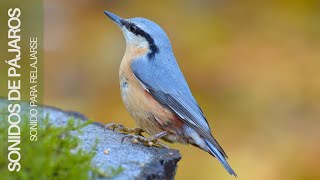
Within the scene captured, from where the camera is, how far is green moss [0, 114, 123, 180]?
2896mm

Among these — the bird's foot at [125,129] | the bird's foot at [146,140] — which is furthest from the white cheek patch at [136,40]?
the bird's foot at [146,140]

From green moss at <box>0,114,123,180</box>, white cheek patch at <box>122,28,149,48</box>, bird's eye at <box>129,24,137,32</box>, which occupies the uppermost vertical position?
bird's eye at <box>129,24,137,32</box>

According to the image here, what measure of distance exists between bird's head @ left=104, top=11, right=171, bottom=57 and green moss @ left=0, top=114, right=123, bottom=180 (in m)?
1.14

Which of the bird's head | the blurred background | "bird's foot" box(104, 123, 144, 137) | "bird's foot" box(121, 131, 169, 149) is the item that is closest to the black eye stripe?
the bird's head

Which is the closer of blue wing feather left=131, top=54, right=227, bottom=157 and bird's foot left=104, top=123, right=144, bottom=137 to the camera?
blue wing feather left=131, top=54, right=227, bottom=157

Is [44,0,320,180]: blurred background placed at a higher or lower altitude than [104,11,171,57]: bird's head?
lower

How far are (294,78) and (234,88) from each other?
2.13ft

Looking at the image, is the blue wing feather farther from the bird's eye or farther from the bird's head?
the bird's eye

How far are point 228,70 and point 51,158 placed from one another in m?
4.58

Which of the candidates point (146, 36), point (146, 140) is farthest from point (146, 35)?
point (146, 140)

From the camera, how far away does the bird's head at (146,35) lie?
164 inches

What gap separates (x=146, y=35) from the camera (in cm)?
421

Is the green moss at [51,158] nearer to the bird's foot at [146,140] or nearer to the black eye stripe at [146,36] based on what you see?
the bird's foot at [146,140]

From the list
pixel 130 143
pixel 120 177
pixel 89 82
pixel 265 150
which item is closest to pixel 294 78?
pixel 265 150
